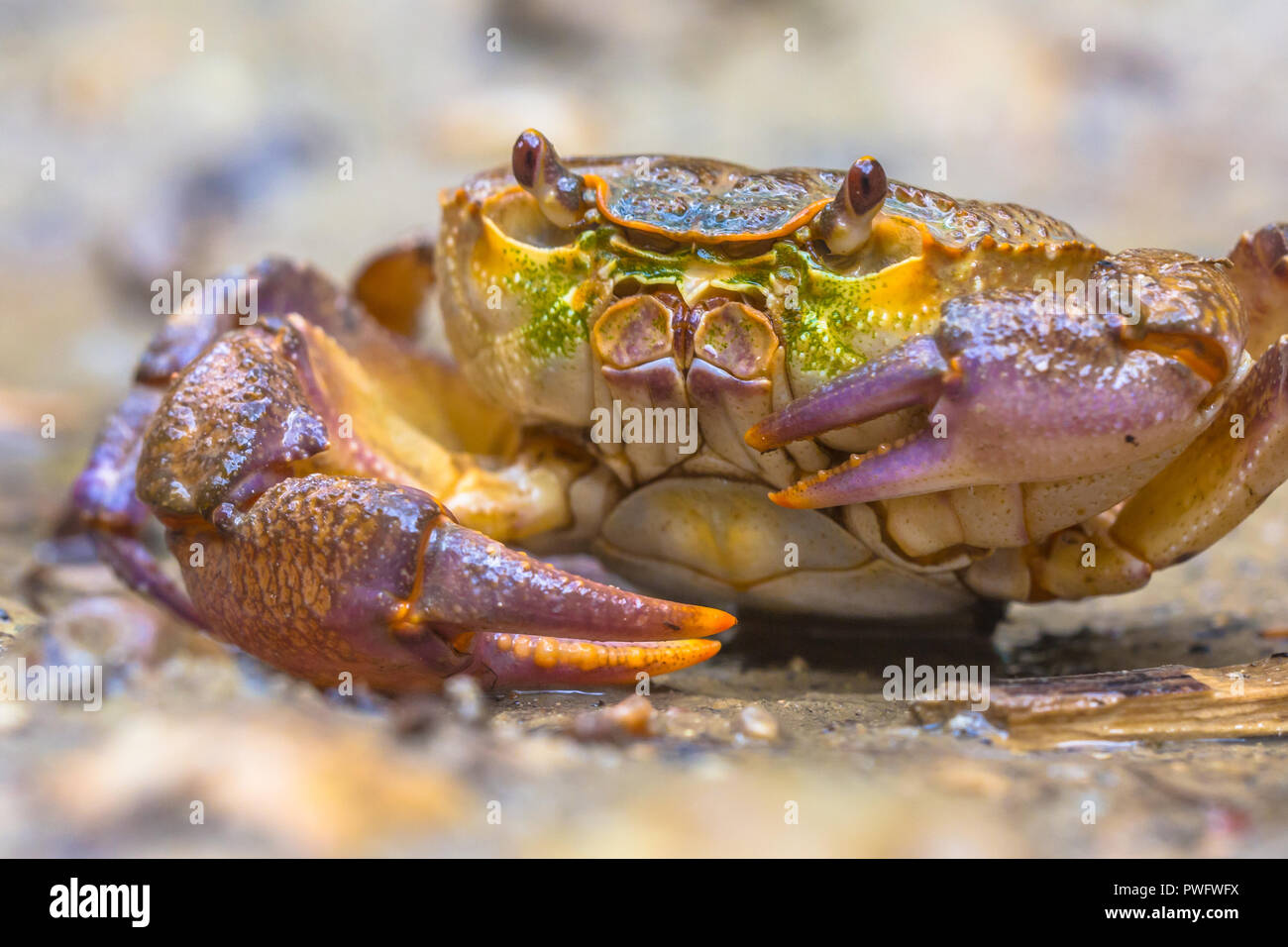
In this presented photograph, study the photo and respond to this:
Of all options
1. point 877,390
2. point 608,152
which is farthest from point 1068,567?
point 608,152

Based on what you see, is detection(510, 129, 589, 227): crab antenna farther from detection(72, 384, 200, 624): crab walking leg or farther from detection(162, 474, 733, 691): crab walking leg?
detection(72, 384, 200, 624): crab walking leg

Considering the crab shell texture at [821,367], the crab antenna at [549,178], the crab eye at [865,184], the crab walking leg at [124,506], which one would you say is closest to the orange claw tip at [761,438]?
the crab shell texture at [821,367]

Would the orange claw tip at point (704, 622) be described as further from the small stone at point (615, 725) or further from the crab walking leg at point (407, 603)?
the small stone at point (615, 725)

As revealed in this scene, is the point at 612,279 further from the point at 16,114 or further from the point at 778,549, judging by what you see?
the point at 16,114

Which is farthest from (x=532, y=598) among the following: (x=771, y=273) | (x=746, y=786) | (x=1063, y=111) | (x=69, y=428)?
(x=1063, y=111)

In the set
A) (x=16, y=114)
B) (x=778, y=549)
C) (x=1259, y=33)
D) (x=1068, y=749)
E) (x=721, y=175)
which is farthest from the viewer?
(x=16, y=114)

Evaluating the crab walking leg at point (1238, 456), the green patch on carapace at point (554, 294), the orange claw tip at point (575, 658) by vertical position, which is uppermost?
the green patch on carapace at point (554, 294)
